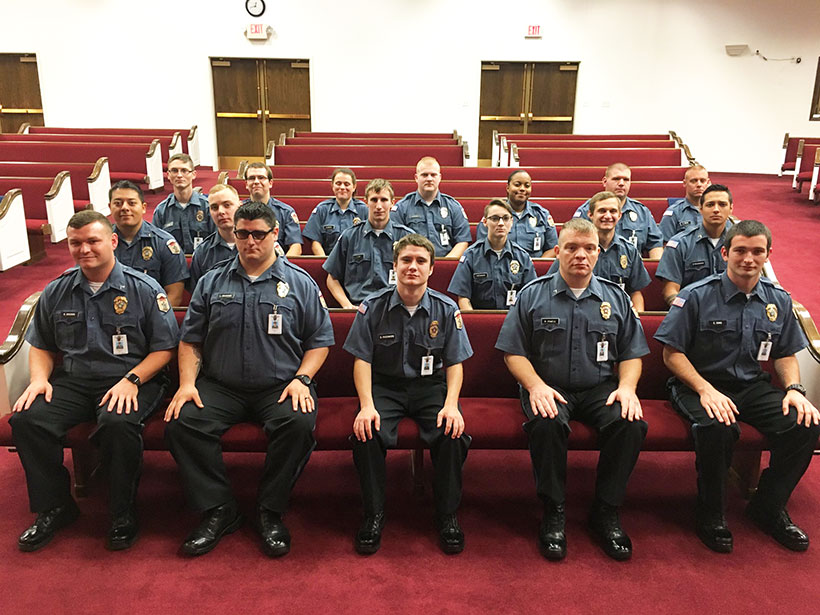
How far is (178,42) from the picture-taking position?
11188 millimetres

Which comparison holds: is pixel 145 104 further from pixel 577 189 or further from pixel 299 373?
pixel 299 373

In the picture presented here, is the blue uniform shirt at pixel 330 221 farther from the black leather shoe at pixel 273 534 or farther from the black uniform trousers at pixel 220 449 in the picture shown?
the black leather shoe at pixel 273 534

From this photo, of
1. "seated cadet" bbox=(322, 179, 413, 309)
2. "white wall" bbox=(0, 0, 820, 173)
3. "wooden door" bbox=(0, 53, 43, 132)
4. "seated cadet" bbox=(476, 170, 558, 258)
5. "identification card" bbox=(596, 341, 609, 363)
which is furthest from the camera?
"wooden door" bbox=(0, 53, 43, 132)

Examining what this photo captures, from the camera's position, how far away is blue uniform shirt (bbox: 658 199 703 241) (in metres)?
4.43

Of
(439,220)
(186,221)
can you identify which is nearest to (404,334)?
(439,220)

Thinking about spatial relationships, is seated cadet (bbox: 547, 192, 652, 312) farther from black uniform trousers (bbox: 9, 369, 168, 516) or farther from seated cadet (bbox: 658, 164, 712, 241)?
black uniform trousers (bbox: 9, 369, 168, 516)

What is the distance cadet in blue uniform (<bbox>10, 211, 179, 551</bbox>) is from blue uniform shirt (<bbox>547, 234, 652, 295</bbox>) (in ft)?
7.06

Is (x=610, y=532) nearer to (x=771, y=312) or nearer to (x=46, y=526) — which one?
(x=771, y=312)

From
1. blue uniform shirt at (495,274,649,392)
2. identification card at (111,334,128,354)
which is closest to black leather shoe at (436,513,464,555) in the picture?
blue uniform shirt at (495,274,649,392)

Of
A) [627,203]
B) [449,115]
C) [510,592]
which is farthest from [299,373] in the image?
[449,115]

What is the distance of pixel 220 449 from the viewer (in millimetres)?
2416

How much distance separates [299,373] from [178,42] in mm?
10368

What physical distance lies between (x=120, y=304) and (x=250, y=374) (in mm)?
553

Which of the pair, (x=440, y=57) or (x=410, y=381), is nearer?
(x=410, y=381)
